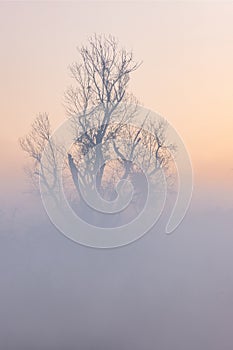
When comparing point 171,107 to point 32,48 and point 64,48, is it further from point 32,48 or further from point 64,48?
point 32,48

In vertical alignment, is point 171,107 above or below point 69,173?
above

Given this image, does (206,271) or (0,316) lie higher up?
(206,271)

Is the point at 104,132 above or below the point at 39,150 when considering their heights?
above

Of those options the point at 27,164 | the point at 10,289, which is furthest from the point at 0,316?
the point at 27,164

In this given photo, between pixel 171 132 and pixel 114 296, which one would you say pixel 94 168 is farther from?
pixel 114 296

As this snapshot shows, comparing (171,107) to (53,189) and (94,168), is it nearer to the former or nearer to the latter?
(94,168)

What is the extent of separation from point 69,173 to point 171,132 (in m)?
0.61

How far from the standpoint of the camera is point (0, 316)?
2.34 metres

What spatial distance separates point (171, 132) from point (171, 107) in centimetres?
14

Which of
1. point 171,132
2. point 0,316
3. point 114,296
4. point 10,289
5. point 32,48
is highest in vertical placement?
point 32,48

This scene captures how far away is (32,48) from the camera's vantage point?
7.66 feet

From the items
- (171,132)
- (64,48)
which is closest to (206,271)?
(171,132)

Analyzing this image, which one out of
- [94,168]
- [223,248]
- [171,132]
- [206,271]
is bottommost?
[206,271]

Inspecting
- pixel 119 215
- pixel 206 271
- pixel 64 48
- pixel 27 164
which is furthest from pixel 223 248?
pixel 64 48
